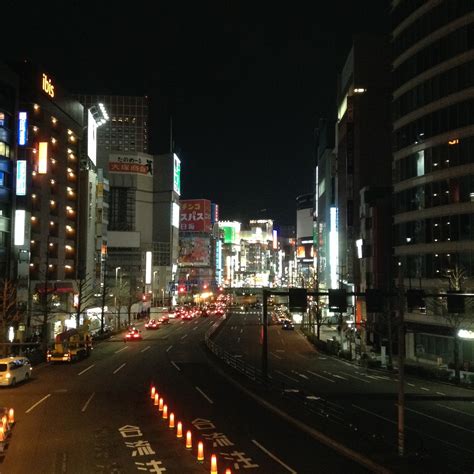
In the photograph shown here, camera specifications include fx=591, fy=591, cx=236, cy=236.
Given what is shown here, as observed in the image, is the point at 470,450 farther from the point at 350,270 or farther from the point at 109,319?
the point at 109,319

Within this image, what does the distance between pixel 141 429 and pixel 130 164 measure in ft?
473

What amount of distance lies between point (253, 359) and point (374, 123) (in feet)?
158

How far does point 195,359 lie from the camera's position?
51000 mm

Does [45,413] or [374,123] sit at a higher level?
[374,123]

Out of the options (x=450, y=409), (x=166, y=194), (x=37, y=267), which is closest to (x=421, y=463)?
(x=450, y=409)

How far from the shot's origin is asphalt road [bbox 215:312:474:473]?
1716cm

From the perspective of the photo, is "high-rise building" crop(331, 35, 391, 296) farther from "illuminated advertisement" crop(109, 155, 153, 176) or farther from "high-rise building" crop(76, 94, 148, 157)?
"high-rise building" crop(76, 94, 148, 157)

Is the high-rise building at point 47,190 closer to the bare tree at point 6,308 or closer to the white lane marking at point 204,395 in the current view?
the bare tree at point 6,308

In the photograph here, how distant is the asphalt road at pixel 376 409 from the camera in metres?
17.2

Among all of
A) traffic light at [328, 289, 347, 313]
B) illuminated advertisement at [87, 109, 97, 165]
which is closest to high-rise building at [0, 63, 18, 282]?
illuminated advertisement at [87, 109, 97, 165]

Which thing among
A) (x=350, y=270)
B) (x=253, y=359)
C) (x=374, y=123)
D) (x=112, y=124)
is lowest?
(x=253, y=359)

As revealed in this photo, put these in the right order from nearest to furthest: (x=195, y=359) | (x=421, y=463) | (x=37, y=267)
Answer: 1. (x=421, y=463)
2. (x=195, y=359)
3. (x=37, y=267)

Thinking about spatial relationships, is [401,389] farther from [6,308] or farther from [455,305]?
[6,308]

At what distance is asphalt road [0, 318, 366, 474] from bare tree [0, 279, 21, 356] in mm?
7936
